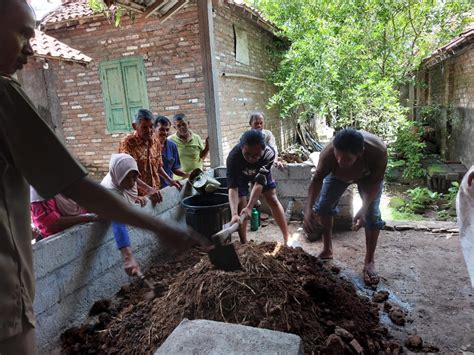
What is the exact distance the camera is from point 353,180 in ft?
12.2

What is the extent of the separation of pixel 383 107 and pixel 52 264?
7620 mm

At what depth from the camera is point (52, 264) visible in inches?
110

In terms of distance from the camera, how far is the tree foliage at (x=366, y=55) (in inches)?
332

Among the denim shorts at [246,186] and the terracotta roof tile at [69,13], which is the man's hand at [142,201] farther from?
the terracotta roof tile at [69,13]

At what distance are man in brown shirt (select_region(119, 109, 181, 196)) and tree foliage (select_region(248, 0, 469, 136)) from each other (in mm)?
5531

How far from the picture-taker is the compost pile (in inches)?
99.0

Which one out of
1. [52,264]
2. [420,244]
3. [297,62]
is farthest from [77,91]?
[420,244]

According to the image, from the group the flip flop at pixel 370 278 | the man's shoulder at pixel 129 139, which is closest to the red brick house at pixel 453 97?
the flip flop at pixel 370 278

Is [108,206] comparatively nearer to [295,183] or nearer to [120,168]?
[120,168]

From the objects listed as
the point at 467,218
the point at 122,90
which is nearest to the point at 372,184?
the point at 467,218

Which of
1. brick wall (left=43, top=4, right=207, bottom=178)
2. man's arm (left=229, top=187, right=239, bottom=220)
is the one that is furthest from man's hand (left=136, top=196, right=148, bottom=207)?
brick wall (left=43, top=4, right=207, bottom=178)

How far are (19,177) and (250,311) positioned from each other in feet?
6.39

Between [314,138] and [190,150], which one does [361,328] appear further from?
[314,138]

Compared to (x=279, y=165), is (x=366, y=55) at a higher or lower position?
higher
